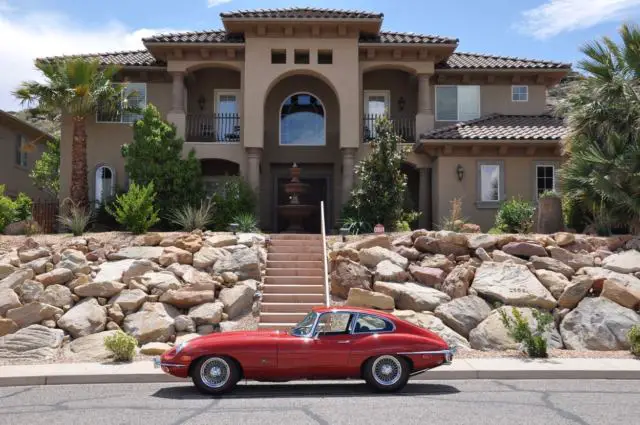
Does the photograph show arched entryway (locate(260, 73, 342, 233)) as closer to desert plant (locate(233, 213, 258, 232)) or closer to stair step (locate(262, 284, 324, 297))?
desert plant (locate(233, 213, 258, 232))

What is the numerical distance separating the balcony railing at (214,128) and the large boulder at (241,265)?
8.85m

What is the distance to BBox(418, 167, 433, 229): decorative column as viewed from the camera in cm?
2483

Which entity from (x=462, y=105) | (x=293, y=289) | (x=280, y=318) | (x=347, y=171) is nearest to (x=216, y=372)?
(x=280, y=318)

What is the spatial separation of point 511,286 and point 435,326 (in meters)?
2.60

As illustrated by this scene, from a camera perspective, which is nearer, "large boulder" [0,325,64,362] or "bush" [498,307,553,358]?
"bush" [498,307,553,358]

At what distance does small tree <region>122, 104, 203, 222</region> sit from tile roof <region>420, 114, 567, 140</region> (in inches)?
313

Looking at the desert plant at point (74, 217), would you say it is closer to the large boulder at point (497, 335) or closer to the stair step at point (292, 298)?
the stair step at point (292, 298)

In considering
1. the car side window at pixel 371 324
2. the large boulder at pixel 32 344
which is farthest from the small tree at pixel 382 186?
the car side window at pixel 371 324

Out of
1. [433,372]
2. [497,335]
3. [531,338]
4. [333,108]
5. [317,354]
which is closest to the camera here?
[317,354]

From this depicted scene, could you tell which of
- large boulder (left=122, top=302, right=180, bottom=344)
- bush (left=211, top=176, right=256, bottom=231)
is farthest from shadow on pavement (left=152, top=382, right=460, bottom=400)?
bush (left=211, top=176, right=256, bottom=231)

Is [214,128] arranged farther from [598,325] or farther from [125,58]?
[598,325]

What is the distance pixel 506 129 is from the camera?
2384 cm

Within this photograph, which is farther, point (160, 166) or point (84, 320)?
point (160, 166)

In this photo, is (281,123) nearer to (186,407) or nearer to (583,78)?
(583,78)
